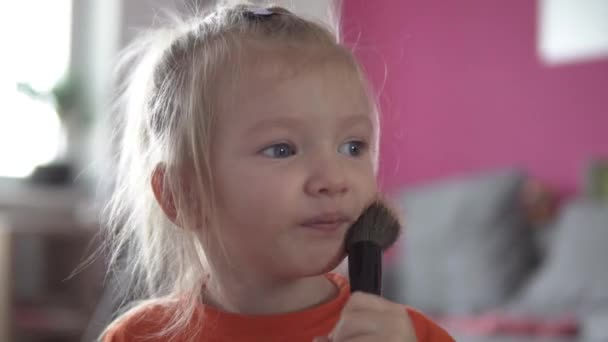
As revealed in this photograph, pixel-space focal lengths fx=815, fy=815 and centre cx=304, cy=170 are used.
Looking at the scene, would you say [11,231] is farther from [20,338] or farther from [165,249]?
[165,249]

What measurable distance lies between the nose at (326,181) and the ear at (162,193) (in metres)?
0.22

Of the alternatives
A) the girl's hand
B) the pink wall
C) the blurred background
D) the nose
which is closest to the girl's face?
the nose

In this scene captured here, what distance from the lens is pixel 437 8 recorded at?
13.1 ft

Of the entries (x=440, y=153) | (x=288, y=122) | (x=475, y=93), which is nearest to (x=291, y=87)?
(x=288, y=122)

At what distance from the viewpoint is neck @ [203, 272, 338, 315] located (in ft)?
3.11

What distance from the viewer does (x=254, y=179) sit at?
88 centimetres

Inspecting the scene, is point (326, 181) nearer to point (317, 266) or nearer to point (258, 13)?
point (317, 266)

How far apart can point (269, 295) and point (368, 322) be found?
0.70ft

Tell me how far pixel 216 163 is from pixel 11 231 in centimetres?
254

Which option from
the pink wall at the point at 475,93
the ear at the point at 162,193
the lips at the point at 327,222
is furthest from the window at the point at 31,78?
the lips at the point at 327,222

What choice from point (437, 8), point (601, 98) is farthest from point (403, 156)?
point (601, 98)

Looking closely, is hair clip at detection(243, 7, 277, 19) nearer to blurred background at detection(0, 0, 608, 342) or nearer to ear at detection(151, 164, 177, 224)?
ear at detection(151, 164, 177, 224)

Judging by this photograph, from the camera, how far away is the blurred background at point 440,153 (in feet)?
10.3

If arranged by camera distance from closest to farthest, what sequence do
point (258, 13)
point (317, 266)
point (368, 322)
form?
point (368, 322), point (317, 266), point (258, 13)
